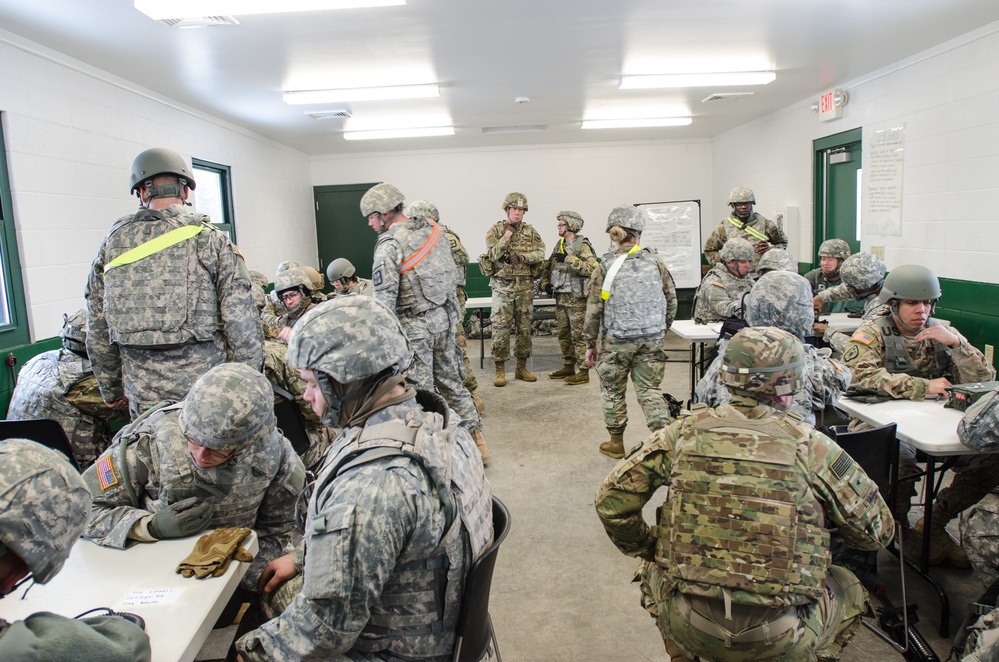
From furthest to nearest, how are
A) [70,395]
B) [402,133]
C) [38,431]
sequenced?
[402,133] < [70,395] < [38,431]

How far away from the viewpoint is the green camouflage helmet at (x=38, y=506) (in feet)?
3.50

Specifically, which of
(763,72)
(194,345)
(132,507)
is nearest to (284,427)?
(194,345)

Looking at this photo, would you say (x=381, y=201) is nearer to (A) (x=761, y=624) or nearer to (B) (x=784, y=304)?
(B) (x=784, y=304)

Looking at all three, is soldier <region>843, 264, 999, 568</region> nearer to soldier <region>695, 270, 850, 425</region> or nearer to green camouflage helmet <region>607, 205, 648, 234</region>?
soldier <region>695, 270, 850, 425</region>

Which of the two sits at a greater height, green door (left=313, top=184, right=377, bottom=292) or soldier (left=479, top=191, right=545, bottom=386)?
green door (left=313, top=184, right=377, bottom=292)

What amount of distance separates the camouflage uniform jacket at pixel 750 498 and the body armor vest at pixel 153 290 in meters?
2.07

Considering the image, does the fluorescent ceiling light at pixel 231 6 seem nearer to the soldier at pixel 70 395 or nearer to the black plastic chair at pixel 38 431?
the soldier at pixel 70 395

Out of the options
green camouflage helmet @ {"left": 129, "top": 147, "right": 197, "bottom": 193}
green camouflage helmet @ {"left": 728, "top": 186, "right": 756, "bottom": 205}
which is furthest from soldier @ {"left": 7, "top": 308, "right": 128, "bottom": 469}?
green camouflage helmet @ {"left": 728, "top": 186, "right": 756, "bottom": 205}

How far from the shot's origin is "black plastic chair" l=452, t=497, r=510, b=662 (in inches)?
61.2

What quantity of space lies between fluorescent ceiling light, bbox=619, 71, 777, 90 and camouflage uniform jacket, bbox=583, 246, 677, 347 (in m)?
2.05

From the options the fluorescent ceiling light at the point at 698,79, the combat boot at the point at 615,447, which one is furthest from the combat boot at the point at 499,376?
the fluorescent ceiling light at the point at 698,79

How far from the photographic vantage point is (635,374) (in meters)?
4.63

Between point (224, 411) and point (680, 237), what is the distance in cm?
911

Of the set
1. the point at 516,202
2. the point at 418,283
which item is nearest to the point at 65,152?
the point at 418,283
